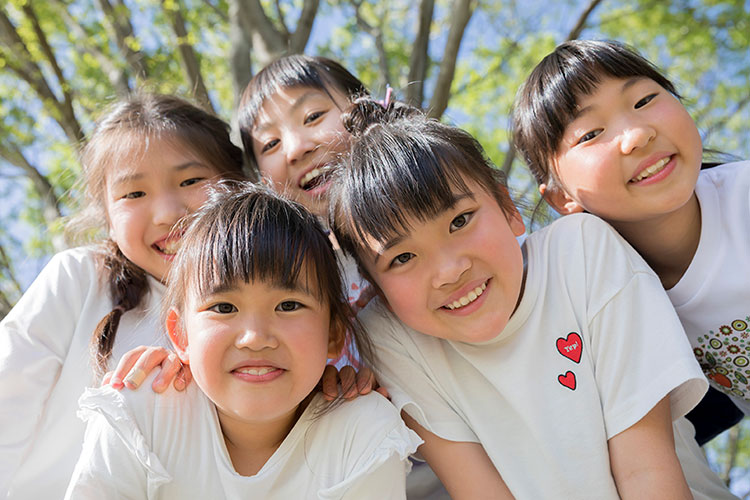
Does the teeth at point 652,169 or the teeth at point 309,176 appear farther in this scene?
the teeth at point 309,176

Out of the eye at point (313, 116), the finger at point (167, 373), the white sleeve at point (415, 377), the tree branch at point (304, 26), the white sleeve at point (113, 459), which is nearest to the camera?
the white sleeve at point (113, 459)

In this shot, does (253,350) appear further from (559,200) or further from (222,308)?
(559,200)

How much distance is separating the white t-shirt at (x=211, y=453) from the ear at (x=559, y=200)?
0.97 meters

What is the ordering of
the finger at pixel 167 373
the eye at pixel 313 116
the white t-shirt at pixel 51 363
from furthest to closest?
the eye at pixel 313 116
the white t-shirt at pixel 51 363
the finger at pixel 167 373

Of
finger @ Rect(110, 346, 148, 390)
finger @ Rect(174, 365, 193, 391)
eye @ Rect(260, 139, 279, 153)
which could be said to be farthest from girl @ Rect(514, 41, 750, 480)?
finger @ Rect(110, 346, 148, 390)

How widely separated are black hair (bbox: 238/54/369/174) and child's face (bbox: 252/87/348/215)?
3 centimetres

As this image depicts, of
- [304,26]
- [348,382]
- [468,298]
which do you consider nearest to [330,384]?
[348,382]

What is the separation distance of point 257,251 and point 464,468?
34.2 inches

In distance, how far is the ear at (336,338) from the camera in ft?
6.28

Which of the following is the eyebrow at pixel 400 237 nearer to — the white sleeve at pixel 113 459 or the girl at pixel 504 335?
the girl at pixel 504 335

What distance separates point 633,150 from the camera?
6.55 ft

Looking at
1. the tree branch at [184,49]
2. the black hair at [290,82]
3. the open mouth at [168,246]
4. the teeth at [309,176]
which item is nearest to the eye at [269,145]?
the black hair at [290,82]

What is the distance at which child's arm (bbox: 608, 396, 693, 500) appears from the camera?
5.53ft

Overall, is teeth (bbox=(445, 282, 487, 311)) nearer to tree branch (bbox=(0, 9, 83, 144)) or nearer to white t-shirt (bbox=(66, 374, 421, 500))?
white t-shirt (bbox=(66, 374, 421, 500))
